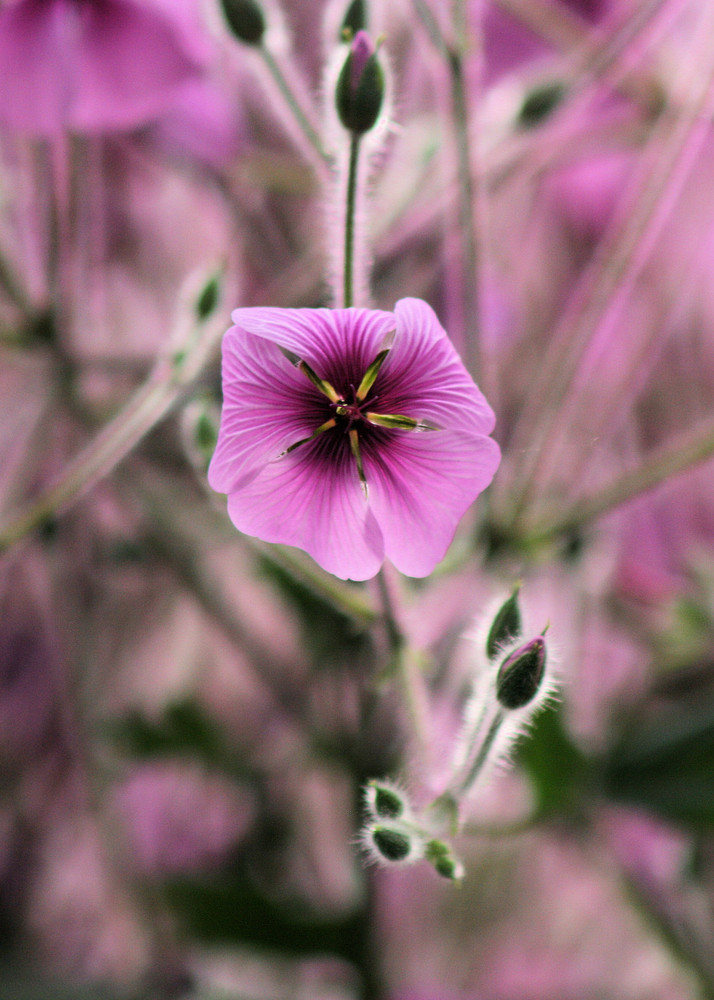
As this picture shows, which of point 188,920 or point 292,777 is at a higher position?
point 292,777

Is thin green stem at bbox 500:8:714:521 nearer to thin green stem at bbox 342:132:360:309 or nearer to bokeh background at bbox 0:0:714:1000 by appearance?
bokeh background at bbox 0:0:714:1000

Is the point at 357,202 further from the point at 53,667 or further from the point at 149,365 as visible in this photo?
the point at 53,667

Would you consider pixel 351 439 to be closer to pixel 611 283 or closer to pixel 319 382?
pixel 319 382

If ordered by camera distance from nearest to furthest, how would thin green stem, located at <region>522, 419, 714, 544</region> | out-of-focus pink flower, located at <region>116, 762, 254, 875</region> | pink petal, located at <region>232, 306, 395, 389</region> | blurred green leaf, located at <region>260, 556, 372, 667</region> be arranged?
1. pink petal, located at <region>232, 306, 395, 389</region>
2. thin green stem, located at <region>522, 419, 714, 544</region>
3. blurred green leaf, located at <region>260, 556, 372, 667</region>
4. out-of-focus pink flower, located at <region>116, 762, 254, 875</region>

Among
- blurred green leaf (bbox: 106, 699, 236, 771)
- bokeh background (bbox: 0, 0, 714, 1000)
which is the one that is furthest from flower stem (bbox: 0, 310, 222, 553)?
blurred green leaf (bbox: 106, 699, 236, 771)

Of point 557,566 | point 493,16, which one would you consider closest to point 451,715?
point 557,566

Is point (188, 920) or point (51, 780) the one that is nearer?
A: point (188, 920)

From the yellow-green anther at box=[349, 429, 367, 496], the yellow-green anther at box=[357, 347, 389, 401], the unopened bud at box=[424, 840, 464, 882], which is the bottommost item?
the unopened bud at box=[424, 840, 464, 882]

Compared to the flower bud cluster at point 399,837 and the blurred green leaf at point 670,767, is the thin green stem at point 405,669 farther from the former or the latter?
the blurred green leaf at point 670,767
